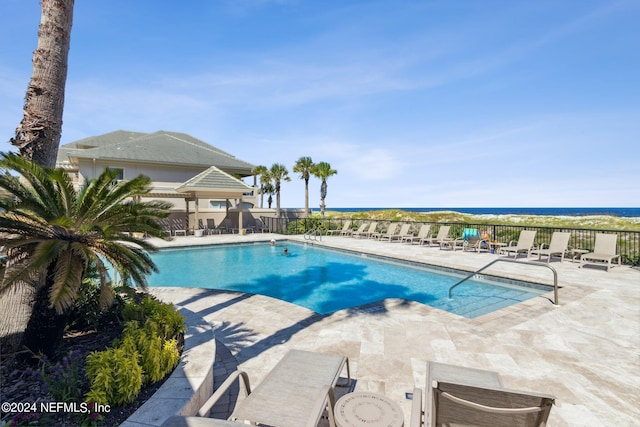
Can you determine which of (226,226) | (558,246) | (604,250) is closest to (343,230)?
(226,226)

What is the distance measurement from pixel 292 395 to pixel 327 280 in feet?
26.8

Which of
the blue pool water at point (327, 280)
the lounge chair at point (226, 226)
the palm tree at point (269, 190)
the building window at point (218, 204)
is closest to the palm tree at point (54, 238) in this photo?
the blue pool water at point (327, 280)

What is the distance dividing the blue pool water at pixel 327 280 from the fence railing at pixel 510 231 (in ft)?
17.4

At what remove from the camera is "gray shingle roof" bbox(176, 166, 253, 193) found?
17750mm

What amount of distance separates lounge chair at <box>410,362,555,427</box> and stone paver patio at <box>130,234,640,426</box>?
115 centimetres

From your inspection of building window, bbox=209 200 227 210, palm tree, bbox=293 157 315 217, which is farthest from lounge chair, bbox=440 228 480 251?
building window, bbox=209 200 227 210

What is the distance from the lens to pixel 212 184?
18.3 m

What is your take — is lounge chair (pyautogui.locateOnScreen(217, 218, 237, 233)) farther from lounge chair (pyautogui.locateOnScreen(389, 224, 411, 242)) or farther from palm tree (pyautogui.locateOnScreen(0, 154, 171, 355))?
palm tree (pyautogui.locateOnScreen(0, 154, 171, 355))

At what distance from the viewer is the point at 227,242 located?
1648 cm

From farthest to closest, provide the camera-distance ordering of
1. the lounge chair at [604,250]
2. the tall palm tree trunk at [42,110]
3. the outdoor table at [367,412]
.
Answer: the lounge chair at [604,250]
the tall palm tree trunk at [42,110]
the outdoor table at [367,412]

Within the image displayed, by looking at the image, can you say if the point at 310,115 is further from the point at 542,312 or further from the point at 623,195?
the point at 623,195

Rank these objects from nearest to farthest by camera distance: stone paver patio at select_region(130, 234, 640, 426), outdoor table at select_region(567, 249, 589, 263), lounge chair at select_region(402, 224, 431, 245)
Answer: stone paver patio at select_region(130, 234, 640, 426) < outdoor table at select_region(567, 249, 589, 263) < lounge chair at select_region(402, 224, 431, 245)

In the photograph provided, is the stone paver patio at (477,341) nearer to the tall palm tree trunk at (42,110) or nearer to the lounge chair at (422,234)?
the tall palm tree trunk at (42,110)

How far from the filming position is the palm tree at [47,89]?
3.69m
